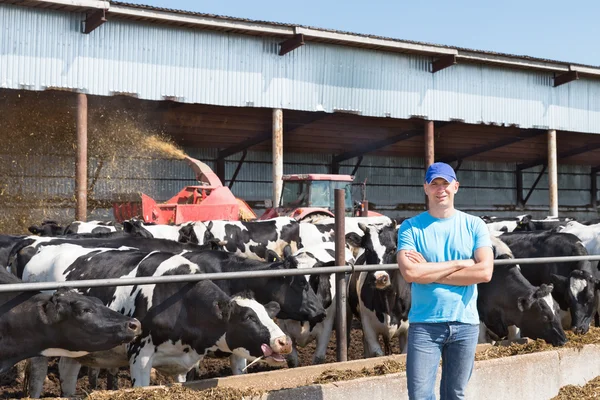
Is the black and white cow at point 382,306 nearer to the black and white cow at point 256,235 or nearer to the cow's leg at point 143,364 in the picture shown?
the cow's leg at point 143,364

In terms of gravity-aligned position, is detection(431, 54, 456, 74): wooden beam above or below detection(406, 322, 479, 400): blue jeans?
above

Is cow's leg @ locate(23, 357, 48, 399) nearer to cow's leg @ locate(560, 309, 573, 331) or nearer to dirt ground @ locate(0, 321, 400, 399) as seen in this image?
dirt ground @ locate(0, 321, 400, 399)

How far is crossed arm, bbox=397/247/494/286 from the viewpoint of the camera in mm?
4211

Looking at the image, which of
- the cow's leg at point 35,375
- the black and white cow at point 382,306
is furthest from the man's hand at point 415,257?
the cow's leg at point 35,375

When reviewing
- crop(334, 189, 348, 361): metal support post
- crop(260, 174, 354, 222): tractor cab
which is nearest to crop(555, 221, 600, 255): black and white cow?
crop(334, 189, 348, 361): metal support post

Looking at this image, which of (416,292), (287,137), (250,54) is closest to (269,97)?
(250,54)

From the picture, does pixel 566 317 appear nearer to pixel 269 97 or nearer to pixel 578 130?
pixel 269 97

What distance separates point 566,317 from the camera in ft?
29.3

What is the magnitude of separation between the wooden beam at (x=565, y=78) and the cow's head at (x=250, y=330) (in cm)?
2103

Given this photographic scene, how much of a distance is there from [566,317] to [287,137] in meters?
17.5

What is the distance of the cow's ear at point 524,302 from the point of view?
7.28 meters

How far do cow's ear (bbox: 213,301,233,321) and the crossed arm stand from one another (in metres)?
1.93

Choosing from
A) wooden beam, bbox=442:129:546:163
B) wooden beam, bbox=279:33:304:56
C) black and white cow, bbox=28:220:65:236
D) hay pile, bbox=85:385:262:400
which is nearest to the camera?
hay pile, bbox=85:385:262:400

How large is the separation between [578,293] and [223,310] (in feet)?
15.3
